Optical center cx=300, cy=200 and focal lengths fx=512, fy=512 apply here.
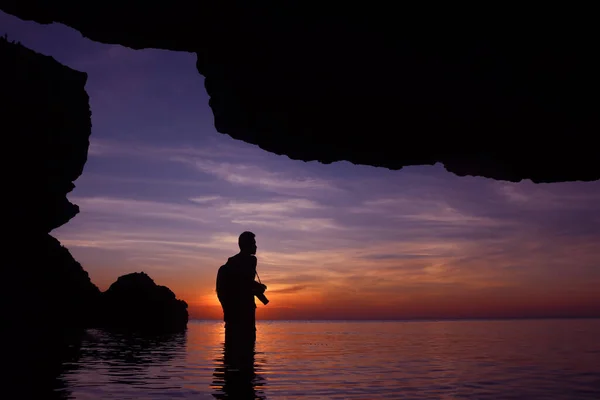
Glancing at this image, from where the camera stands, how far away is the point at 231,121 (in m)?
11.4

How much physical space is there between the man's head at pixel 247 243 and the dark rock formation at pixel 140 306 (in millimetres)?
46800

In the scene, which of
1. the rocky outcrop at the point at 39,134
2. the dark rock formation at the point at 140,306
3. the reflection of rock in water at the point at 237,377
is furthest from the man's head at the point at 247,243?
the dark rock formation at the point at 140,306

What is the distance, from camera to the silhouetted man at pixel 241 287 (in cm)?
1292

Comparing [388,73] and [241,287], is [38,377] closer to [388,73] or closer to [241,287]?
[241,287]

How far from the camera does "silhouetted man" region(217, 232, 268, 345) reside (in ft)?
42.4

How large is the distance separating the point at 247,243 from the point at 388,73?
577cm

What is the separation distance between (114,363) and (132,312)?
45.7m

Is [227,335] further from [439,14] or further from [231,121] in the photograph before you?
Answer: [439,14]

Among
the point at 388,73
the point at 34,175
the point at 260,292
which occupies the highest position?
the point at 34,175

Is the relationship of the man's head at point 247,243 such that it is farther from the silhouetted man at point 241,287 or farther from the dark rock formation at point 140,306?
the dark rock formation at point 140,306

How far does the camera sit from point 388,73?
9203 mm

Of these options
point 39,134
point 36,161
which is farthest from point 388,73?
point 36,161

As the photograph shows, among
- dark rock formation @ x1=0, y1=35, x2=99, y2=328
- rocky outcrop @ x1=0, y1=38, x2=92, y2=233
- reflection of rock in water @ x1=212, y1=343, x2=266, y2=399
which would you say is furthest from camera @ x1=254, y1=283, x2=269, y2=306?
rocky outcrop @ x1=0, y1=38, x2=92, y2=233

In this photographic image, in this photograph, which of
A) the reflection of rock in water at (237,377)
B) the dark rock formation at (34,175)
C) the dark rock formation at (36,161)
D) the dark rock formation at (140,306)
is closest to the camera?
the reflection of rock in water at (237,377)
